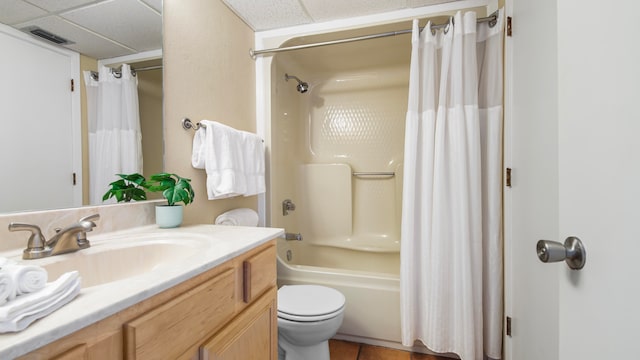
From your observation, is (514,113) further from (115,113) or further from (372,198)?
(115,113)

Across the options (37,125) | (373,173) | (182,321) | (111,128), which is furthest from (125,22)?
(373,173)

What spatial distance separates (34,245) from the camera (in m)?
0.69

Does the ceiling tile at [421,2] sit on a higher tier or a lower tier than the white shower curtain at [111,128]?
higher

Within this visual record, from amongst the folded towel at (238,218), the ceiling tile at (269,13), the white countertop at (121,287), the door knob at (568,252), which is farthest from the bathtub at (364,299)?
the ceiling tile at (269,13)

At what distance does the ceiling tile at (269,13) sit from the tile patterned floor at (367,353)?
2.12m

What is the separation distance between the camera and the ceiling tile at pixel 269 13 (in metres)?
1.60

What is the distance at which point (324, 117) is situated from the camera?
8.68ft

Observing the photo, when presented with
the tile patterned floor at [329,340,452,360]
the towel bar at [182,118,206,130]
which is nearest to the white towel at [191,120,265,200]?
the towel bar at [182,118,206,130]

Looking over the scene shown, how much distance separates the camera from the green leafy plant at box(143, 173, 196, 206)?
106cm

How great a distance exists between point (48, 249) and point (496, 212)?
1.78 m

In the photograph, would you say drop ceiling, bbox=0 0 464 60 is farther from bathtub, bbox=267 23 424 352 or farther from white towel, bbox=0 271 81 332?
white towel, bbox=0 271 81 332

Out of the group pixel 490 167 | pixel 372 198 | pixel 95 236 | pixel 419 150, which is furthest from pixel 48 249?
pixel 372 198

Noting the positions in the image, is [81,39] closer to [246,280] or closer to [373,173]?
[246,280]

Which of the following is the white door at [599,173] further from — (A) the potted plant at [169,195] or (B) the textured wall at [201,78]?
(B) the textured wall at [201,78]
